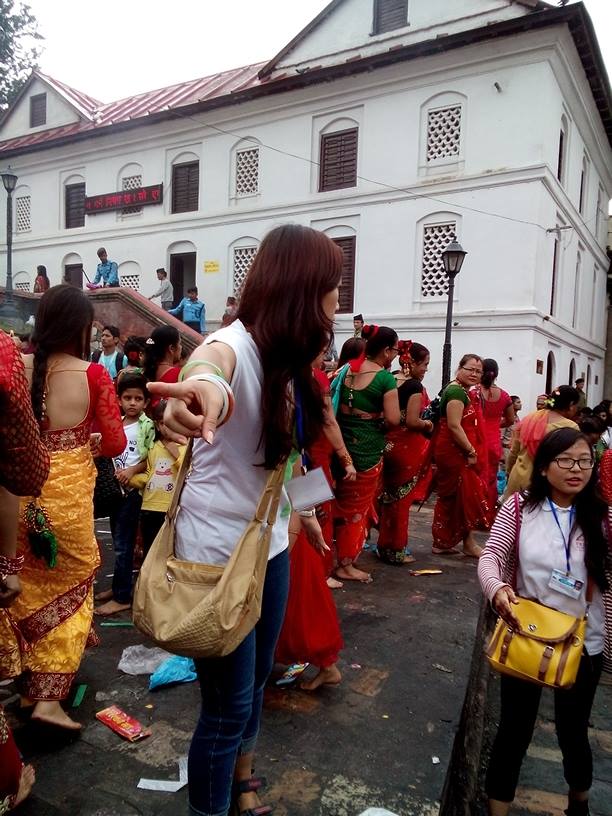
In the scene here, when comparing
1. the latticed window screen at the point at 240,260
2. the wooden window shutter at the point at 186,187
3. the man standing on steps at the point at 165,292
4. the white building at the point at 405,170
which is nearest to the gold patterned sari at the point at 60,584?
the white building at the point at 405,170

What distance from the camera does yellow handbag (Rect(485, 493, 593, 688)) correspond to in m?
2.05

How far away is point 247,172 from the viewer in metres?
16.9

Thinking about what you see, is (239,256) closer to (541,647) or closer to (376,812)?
(541,647)

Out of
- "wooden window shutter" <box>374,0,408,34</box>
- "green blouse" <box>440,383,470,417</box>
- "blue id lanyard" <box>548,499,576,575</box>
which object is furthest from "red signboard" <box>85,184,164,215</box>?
"blue id lanyard" <box>548,499,576,575</box>

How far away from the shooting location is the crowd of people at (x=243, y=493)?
1.52m

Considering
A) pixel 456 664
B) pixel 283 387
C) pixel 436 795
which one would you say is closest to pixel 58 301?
pixel 283 387

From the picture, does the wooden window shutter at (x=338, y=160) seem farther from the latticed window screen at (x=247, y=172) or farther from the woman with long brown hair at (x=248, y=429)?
the woman with long brown hair at (x=248, y=429)

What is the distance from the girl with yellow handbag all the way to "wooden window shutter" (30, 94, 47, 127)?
24520 mm

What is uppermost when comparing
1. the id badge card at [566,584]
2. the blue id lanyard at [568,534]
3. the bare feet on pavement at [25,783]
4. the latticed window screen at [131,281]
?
the latticed window screen at [131,281]

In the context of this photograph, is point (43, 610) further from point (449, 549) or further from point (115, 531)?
point (449, 549)

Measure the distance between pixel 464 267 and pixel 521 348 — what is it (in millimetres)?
2288

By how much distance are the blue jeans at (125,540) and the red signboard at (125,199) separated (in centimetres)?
1649

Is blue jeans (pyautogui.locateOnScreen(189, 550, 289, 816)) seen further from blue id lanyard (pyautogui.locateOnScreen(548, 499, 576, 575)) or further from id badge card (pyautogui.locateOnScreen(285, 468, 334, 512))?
blue id lanyard (pyautogui.locateOnScreen(548, 499, 576, 575))

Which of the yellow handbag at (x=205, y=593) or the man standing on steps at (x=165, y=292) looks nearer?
the yellow handbag at (x=205, y=593)
